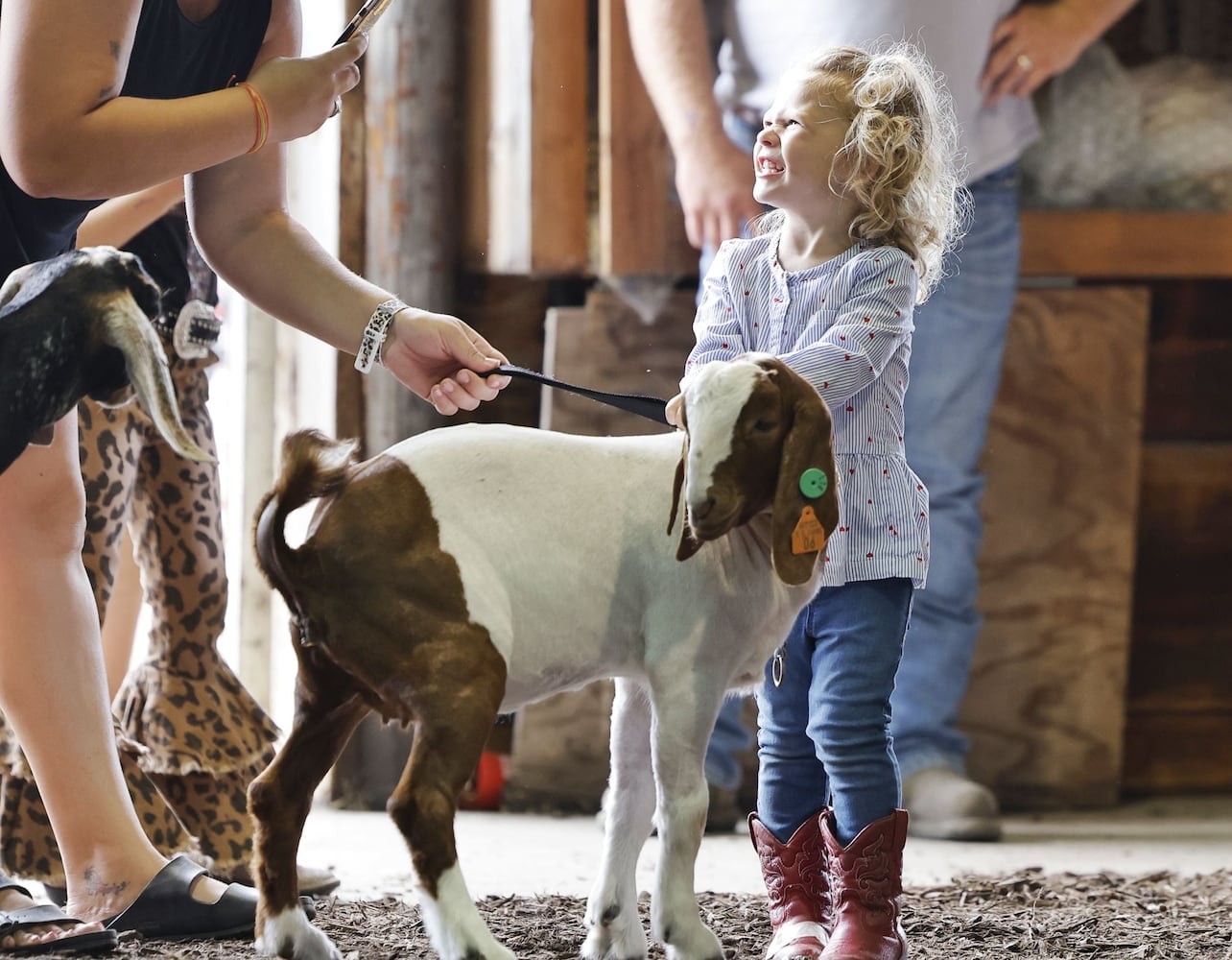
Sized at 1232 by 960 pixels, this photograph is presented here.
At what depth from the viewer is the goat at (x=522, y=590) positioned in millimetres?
1435

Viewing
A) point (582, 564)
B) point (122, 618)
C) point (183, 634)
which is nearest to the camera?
point (582, 564)

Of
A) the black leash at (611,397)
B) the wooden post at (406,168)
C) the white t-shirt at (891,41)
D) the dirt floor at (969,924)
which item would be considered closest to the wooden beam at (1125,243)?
the white t-shirt at (891,41)

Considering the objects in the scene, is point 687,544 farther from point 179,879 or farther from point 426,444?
point 179,879

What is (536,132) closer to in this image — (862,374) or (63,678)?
(862,374)

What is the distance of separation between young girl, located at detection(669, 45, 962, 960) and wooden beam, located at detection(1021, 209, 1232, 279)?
4.12 ft

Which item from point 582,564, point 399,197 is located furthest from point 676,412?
point 399,197

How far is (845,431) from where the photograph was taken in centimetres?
182

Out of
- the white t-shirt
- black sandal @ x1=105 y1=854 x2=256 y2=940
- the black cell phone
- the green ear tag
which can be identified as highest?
the white t-shirt

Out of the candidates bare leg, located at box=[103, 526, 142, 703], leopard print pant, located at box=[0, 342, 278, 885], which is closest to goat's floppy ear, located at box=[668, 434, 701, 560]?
leopard print pant, located at box=[0, 342, 278, 885]

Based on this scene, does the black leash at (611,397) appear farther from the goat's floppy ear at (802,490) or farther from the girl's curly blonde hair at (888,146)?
the girl's curly blonde hair at (888,146)

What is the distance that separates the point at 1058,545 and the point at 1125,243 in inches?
24.8

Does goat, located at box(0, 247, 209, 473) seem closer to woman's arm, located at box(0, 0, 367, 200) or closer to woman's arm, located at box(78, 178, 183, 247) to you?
woman's arm, located at box(0, 0, 367, 200)

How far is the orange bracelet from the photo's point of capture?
5.49 feet

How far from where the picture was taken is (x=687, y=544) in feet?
4.91
